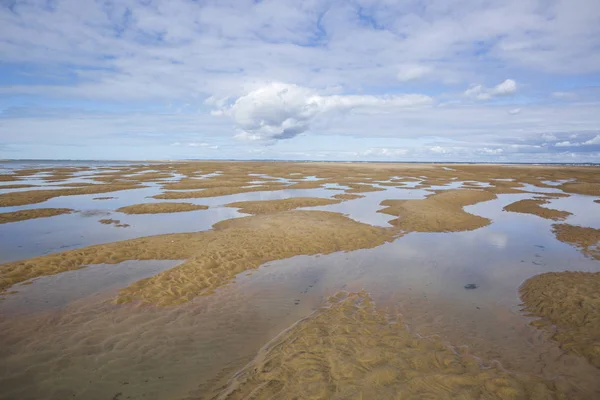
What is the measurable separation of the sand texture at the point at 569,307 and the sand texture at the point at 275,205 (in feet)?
57.7

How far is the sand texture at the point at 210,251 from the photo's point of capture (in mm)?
10555

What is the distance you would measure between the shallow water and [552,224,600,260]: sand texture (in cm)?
75

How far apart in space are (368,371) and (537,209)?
Answer: 28.0 meters

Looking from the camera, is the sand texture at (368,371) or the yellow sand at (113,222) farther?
the yellow sand at (113,222)

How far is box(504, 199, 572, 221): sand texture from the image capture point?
77.1ft

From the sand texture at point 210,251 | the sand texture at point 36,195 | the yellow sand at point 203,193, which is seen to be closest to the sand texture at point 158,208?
the yellow sand at point 203,193

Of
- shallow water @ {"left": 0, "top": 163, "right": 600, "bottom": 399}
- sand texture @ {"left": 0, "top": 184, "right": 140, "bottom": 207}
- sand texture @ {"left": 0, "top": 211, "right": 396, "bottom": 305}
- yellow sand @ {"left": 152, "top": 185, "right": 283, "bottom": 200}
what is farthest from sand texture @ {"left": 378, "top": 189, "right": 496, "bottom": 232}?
sand texture @ {"left": 0, "top": 184, "right": 140, "bottom": 207}

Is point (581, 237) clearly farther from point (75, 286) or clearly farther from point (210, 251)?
point (75, 286)

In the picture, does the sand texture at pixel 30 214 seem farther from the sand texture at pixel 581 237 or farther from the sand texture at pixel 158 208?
the sand texture at pixel 581 237

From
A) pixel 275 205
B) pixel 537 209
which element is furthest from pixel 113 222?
pixel 537 209

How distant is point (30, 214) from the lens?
22672 millimetres

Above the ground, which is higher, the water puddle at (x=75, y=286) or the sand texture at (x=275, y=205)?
the sand texture at (x=275, y=205)

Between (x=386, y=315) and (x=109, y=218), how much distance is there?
21.6 metres

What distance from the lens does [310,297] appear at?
1015 centimetres
